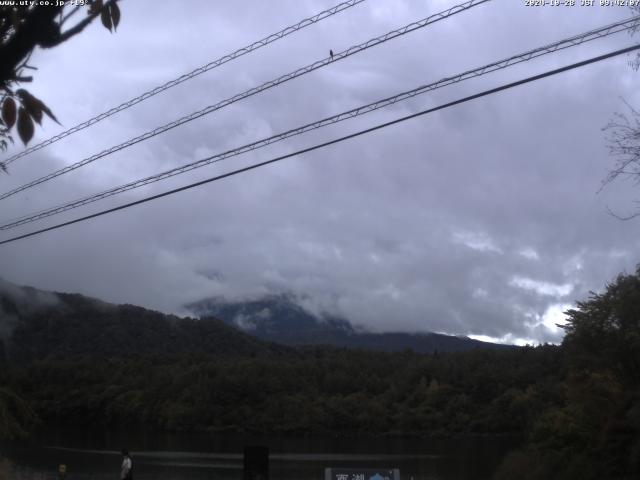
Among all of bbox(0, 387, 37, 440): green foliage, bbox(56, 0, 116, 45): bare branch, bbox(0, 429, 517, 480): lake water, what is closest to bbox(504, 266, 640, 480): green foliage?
bbox(0, 429, 517, 480): lake water

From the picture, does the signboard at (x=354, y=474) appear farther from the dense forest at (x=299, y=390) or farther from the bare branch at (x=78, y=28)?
the dense forest at (x=299, y=390)

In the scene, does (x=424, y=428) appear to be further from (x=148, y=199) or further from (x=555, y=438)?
(x=148, y=199)

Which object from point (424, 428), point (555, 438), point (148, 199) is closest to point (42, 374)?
point (424, 428)

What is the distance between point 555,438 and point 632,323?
7813 millimetres

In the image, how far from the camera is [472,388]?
102000 millimetres

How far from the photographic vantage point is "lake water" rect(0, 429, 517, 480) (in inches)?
1874

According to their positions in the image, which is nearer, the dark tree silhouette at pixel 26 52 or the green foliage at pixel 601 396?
the dark tree silhouette at pixel 26 52

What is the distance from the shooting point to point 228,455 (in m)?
70.8

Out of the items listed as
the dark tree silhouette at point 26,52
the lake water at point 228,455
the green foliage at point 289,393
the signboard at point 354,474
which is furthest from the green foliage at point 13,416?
the green foliage at point 289,393

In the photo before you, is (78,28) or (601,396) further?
(601,396)

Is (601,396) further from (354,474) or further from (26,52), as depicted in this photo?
(26,52)

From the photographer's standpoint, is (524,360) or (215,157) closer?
(215,157)

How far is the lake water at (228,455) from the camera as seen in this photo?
47594 mm

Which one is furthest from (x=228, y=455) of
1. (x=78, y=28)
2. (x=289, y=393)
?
(x=78, y=28)
